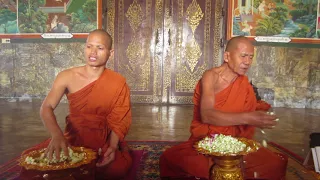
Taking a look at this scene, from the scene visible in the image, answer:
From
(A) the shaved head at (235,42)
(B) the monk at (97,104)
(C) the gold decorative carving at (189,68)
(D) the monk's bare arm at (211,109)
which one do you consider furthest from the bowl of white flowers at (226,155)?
(C) the gold decorative carving at (189,68)

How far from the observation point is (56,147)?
223 cm

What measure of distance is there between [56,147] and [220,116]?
1353mm

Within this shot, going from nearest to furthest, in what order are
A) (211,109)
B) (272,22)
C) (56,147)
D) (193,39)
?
(56,147)
(211,109)
(272,22)
(193,39)

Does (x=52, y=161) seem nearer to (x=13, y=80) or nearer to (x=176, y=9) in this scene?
(x=176, y=9)

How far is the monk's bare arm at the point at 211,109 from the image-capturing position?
2.71m

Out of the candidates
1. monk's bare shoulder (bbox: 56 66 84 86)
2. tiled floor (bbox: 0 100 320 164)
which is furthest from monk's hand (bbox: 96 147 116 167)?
tiled floor (bbox: 0 100 320 164)

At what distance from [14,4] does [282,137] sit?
24.6 feet

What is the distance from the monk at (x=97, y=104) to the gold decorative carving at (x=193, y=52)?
18.2 ft

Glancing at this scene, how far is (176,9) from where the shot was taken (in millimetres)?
8391

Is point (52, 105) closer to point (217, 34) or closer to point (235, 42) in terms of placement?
point (235, 42)

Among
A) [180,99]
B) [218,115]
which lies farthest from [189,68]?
[218,115]

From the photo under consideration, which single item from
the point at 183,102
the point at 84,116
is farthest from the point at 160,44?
the point at 84,116

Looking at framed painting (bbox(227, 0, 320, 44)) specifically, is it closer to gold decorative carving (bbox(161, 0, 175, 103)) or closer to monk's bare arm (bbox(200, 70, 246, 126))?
gold decorative carving (bbox(161, 0, 175, 103))

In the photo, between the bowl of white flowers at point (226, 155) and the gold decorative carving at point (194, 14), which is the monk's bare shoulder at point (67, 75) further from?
the gold decorative carving at point (194, 14)
